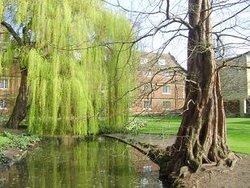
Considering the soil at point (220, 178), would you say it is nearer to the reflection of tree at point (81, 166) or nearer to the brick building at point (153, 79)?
the reflection of tree at point (81, 166)

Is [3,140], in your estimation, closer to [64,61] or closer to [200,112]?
[64,61]

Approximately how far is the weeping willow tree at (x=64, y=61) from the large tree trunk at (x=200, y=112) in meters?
8.87

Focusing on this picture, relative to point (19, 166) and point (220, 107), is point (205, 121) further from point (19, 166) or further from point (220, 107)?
point (19, 166)

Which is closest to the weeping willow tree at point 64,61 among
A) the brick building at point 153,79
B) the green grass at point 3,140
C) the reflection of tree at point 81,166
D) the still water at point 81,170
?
the reflection of tree at point 81,166

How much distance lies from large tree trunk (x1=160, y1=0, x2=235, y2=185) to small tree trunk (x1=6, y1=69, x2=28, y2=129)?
14.8 metres

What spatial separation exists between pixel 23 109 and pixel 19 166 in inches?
490

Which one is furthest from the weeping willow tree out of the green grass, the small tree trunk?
the green grass

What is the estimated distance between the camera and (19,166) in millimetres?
14086

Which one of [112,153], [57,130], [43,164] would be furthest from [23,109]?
[43,164]

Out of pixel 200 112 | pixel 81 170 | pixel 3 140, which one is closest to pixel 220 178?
pixel 200 112

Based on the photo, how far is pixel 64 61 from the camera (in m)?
23.0

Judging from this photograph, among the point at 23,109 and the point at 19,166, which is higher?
the point at 23,109

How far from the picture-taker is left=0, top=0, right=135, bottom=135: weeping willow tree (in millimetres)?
22266

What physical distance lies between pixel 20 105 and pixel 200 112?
16.0m
